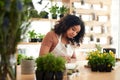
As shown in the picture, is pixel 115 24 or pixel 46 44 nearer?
pixel 46 44

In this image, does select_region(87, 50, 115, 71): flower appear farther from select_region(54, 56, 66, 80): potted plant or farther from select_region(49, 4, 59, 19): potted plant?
select_region(49, 4, 59, 19): potted plant

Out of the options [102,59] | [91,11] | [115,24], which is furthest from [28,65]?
[115,24]

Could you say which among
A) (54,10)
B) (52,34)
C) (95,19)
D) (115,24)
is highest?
(54,10)

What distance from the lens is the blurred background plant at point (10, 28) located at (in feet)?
2.89

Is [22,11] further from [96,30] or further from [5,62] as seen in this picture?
[96,30]

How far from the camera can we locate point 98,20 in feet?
18.9

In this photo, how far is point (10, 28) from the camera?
2.95 feet

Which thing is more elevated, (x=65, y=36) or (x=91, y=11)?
(x=91, y=11)

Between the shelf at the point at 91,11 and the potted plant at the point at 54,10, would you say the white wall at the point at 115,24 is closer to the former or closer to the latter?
the shelf at the point at 91,11

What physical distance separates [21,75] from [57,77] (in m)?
0.53

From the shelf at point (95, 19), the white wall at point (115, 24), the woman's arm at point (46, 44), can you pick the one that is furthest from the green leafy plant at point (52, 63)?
the white wall at point (115, 24)

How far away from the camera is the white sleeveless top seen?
106 inches

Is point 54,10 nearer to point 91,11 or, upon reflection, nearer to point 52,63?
point 91,11

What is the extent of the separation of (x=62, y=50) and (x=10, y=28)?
6.11ft
